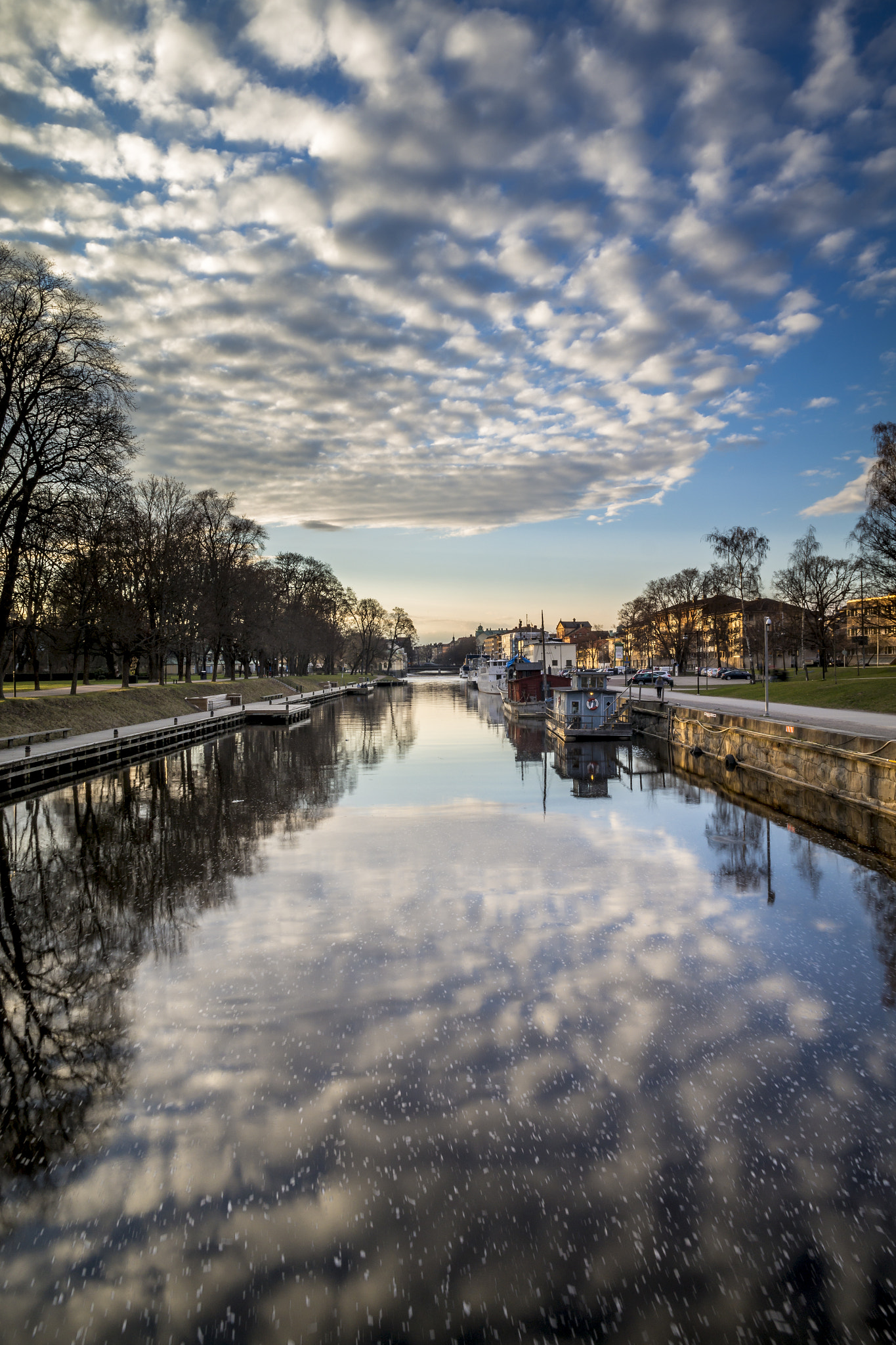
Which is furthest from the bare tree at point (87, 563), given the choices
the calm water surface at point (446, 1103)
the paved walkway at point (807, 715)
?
the paved walkway at point (807, 715)

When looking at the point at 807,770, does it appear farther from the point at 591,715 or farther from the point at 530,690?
the point at 530,690

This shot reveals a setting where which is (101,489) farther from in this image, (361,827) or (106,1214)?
(106,1214)

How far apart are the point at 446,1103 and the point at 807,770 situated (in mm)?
18998

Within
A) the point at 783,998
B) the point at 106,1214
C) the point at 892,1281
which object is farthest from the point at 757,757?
the point at 106,1214

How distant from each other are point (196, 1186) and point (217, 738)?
35.0 metres

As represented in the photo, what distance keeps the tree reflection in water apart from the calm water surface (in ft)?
0.18

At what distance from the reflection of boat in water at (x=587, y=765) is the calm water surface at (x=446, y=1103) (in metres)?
9.58

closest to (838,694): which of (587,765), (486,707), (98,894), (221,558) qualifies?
(587,765)

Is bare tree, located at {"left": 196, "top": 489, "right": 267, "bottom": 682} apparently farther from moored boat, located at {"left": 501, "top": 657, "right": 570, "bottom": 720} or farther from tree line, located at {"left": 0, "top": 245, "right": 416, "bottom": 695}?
moored boat, located at {"left": 501, "top": 657, "right": 570, "bottom": 720}

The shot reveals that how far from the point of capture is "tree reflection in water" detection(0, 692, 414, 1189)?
6.31 m

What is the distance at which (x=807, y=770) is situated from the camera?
21.7 metres

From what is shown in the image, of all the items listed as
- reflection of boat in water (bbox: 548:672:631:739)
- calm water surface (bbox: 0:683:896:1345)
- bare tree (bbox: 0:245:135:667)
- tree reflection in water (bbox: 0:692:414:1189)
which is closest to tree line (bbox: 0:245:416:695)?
bare tree (bbox: 0:245:135:667)

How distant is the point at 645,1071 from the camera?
647 cm

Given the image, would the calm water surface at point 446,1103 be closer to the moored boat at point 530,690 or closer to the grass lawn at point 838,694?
the grass lawn at point 838,694
